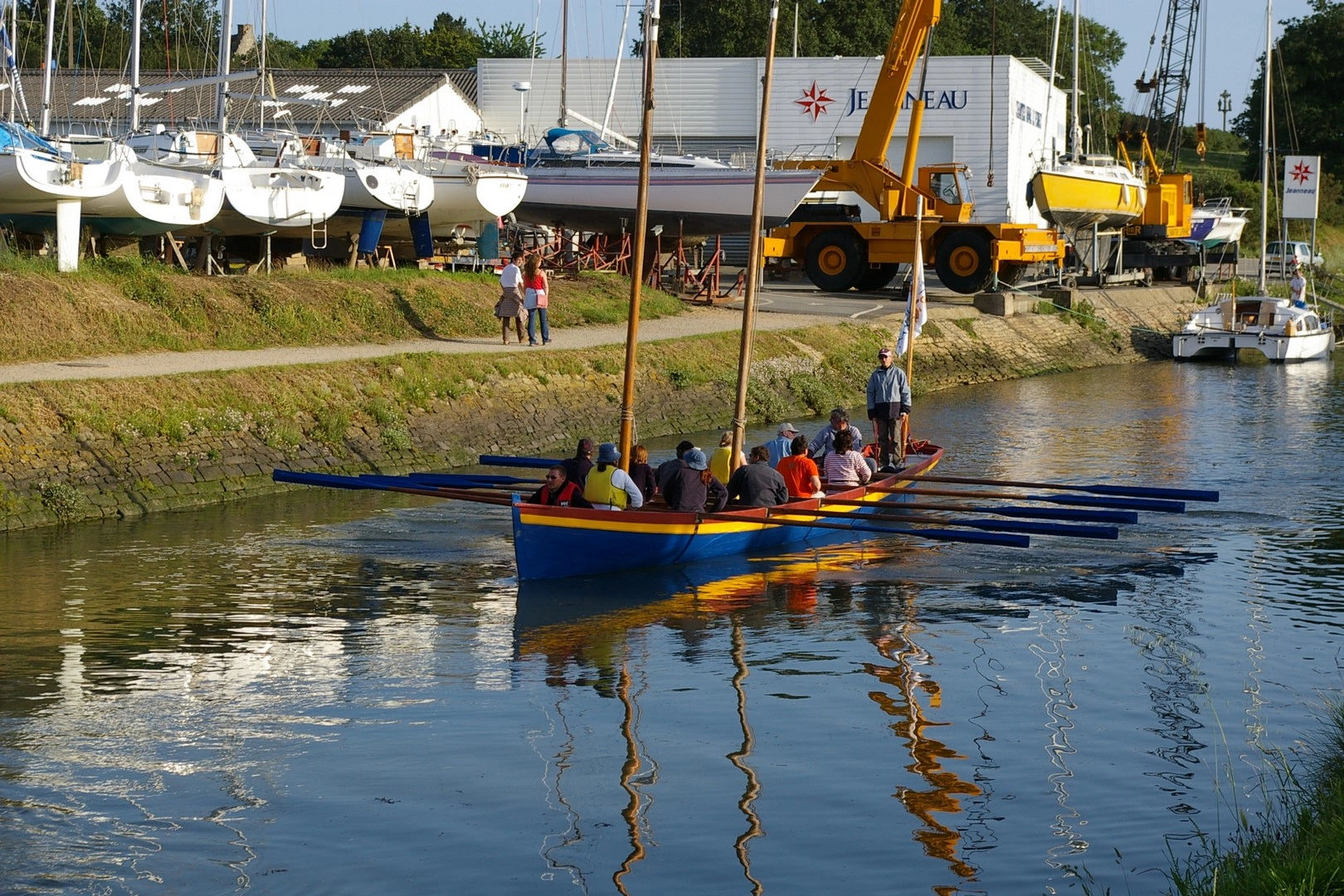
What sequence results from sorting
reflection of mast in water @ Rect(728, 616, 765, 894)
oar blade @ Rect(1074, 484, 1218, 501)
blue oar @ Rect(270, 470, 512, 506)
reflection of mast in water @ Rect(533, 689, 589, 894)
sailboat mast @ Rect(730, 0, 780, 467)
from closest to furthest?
reflection of mast in water @ Rect(533, 689, 589, 894) → reflection of mast in water @ Rect(728, 616, 765, 894) → blue oar @ Rect(270, 470, 512, 506) → sailboat mast @ Rect(730, 0, 780, 467) → oar blade @ Rect(1074, 484, 1218, 501)

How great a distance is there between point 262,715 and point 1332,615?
1024 centimetres

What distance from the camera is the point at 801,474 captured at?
19.1m

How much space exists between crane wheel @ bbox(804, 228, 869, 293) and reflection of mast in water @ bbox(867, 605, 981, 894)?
30.6m

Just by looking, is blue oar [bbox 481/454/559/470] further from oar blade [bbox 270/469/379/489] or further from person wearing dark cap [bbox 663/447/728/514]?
person wearing dark cap [bbox 663/447/728/514]

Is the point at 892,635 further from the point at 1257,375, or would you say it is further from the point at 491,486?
the point at 1257,375

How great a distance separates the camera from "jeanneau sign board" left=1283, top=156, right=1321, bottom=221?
56812 mm

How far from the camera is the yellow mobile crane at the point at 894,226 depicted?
4238 centimetres

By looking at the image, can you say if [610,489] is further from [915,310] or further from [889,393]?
[915,310]

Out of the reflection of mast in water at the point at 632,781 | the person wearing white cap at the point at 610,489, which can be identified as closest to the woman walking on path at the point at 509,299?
the person wearing white cap at the point at 610,489

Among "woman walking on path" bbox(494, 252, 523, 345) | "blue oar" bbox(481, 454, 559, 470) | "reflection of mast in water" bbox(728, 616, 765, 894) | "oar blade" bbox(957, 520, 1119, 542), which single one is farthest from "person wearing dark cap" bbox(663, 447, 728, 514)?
"woman walking on path" bbox(494, 252, 523, 345)

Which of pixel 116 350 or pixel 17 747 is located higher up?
pixel 116 350

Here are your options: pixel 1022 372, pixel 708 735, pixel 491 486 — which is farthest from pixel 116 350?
pixel 1022 372

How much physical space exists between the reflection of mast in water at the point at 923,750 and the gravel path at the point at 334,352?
12828mm

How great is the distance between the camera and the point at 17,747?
1146 cm
